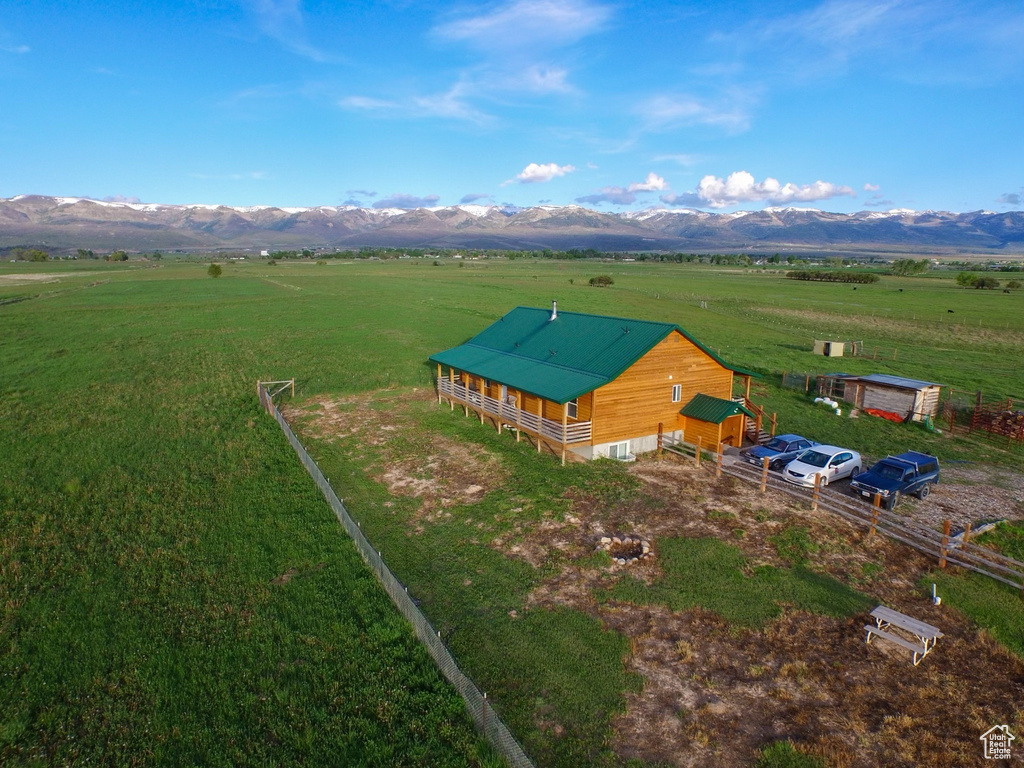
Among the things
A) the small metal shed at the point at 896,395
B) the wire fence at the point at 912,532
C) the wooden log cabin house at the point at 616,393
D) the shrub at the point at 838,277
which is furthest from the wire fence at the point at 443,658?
the shrub at the point at 838,277

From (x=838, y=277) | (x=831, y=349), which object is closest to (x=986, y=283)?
(x=838, y=277)

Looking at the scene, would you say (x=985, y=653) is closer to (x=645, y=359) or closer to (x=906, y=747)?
(x=906, y=747)

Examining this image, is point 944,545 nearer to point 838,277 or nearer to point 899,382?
point 899,382

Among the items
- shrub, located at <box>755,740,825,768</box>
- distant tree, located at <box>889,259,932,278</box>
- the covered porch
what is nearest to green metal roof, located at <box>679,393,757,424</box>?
the covered porch

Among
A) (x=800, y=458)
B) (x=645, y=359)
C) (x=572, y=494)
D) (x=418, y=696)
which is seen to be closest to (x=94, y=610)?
(x=418, y=696)

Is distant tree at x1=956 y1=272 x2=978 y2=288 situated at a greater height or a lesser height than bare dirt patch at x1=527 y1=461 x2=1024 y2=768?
greater

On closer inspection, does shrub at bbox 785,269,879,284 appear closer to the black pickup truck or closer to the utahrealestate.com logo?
the black pickup truck
